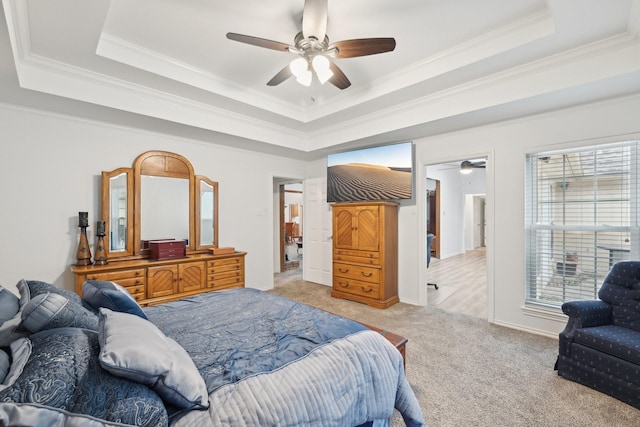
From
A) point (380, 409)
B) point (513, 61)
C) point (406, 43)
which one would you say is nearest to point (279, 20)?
point (406, 43)

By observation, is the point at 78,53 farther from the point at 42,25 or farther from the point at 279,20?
the point at 279,20

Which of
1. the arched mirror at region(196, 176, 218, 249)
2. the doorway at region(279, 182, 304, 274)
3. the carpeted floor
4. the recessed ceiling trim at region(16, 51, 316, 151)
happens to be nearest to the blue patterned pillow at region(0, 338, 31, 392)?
the carpeted floor

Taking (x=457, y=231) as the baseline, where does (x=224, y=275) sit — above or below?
below

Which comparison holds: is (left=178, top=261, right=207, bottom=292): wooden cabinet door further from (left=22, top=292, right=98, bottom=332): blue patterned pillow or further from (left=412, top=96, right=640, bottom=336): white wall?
(left=412, top=96, right=640, bottom=336): white wall

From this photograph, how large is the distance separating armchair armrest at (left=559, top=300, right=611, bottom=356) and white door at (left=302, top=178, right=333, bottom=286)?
11.3 ft

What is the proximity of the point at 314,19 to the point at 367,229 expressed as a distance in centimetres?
282

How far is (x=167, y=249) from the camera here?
140 inches

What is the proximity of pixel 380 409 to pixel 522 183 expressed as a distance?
303 cm

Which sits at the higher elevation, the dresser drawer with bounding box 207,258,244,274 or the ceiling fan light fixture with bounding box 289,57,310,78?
the ceiling fan light fixture with bounding box 289,57,310,78

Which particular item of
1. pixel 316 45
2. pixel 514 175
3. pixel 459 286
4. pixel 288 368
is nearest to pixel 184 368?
pixel 288 368

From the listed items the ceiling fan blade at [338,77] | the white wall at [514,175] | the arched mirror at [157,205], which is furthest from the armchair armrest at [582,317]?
the arched mirror at [157,205]

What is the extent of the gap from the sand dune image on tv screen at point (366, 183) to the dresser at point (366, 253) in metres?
0.26

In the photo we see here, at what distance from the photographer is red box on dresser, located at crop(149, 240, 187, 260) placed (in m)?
3.49

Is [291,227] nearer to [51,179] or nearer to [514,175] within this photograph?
[51,179]
